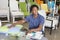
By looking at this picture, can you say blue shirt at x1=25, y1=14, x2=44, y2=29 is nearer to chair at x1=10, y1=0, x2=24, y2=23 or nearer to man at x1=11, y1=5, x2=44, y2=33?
man at x1=11, y1=5, x2=44, y2=33

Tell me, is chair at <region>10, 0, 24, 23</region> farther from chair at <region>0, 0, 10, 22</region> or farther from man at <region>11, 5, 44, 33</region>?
man at <region>11, 5, 44, 33</region>

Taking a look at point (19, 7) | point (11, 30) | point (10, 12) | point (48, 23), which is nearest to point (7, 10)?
point (10, 12)

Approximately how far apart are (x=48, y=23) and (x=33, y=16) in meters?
2.24

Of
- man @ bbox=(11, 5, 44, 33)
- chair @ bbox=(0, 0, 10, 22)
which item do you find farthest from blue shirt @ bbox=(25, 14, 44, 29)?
chair @ bbox=(0, 0, 10, 22)

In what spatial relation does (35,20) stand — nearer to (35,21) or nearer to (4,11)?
(35,21)

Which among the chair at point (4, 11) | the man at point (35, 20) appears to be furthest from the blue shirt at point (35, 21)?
the chair at point (4, 11)

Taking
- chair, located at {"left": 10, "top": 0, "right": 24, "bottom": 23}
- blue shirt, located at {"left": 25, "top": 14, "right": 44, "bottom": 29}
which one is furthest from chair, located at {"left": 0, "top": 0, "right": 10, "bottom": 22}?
blue shirt, located at {"left": 25, "top": 14, "right": 44, "bottom": 29}

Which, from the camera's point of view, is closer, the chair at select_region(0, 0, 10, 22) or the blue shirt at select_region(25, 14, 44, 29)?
the blue shirt at select_region(25, 14, 44, 29)

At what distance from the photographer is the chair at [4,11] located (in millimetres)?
6930

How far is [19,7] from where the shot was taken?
7.67m

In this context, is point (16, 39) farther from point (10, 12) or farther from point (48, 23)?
point (10, 12)

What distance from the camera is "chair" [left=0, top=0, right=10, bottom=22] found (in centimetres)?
693

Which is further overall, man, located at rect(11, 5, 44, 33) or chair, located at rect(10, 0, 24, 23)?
chair, located at rect(10, 0, 24, 23)

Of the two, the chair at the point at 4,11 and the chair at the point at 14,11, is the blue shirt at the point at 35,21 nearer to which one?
the chair at the point at 14,11
